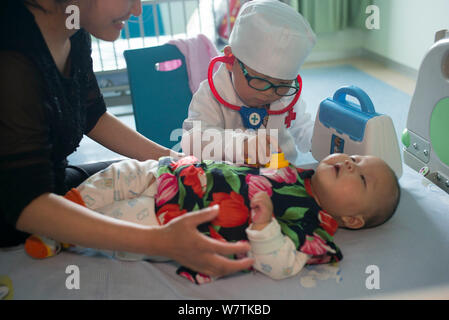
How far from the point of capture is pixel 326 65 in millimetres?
3996

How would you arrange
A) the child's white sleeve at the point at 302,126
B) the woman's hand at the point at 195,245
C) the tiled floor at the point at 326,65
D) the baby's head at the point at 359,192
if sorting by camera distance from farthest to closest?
the tiled floor at the point at 326,65 → the child's white sleeve at the point at 302,126 → the baby's head at the point at 359,192 → the woman's hand at the point at 195,245

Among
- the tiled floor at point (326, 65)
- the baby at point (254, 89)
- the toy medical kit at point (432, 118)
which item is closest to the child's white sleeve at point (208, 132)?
the baby at point (254, 89)

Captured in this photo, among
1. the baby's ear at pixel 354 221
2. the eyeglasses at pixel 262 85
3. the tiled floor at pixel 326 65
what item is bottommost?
the tiled floor at pixel 326 65

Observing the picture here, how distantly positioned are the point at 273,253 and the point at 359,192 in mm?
287

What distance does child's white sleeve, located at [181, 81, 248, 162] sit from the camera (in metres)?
1.28

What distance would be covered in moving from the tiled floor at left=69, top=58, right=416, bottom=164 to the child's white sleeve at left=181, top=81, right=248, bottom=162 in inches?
44.3

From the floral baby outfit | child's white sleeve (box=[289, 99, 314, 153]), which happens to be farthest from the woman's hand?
child's white sleeve (box=[289, 99, 314, 153])

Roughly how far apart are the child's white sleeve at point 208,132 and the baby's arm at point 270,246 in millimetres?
Answer: 288

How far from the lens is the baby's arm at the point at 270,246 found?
954 millimetres

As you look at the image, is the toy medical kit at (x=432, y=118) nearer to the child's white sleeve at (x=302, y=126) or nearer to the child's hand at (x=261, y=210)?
the child's white sleeve at (x=302, y=126)

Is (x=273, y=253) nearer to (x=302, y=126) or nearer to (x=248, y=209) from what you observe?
(x=248, y=209)

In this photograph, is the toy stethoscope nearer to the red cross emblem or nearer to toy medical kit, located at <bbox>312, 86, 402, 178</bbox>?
the red cross emblem

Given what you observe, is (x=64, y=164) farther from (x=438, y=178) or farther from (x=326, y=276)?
(x=438, y=178)
